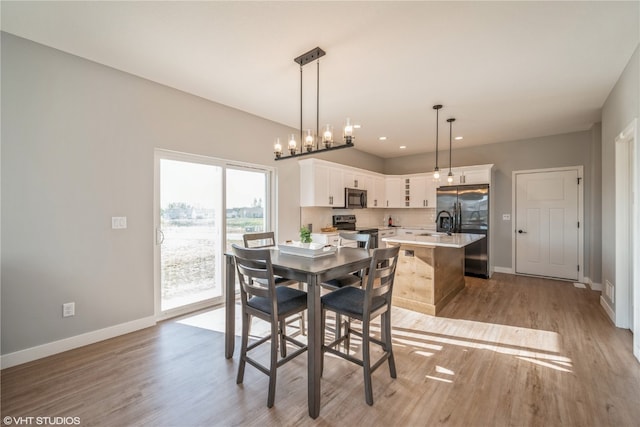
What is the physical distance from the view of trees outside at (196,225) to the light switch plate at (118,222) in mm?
436

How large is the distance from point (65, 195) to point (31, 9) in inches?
58.1

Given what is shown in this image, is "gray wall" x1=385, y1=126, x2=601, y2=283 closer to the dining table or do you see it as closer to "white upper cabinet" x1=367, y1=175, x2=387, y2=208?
"white upper cabinet" x1=367, y1=175, x2=387, y2=208

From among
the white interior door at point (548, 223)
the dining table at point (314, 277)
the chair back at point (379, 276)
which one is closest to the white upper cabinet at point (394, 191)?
the white interior door at point (548, 223)

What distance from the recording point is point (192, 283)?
368cm

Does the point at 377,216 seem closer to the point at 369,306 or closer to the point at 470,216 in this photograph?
the point at 470,216

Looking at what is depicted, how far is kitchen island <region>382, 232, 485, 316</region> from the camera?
11.4ft

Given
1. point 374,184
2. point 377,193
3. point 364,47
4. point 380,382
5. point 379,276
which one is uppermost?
point 364,47

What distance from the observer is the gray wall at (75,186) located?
7.74 feet

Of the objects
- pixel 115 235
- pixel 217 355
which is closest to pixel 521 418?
pixel 217 355

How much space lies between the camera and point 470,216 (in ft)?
18.1

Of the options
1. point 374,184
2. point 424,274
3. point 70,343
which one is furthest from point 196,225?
point 374,184

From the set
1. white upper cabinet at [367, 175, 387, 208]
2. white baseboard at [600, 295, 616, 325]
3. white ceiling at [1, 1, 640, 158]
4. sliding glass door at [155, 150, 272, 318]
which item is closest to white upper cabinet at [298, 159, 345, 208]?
sliding glass door at [155, 150, 272, 318]

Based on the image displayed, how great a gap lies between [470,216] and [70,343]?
622 cm

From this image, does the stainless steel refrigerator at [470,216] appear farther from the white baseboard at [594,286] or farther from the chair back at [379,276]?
the chair back at [379,276]
